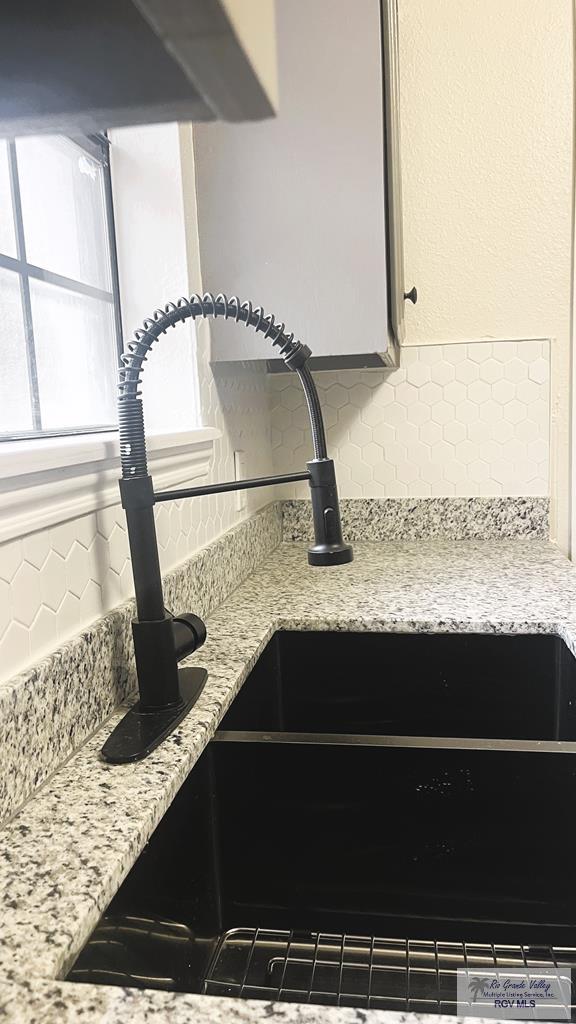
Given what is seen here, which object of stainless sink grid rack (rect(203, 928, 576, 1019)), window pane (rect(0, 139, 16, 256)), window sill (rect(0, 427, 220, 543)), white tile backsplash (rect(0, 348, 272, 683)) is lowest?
stainless sink grid rack (rect(203, 928, 576, 1019))

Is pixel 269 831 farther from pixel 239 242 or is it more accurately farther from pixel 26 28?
pixel 26 28

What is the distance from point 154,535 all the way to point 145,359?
193 millimetres

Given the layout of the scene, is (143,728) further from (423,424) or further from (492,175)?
(492,175)

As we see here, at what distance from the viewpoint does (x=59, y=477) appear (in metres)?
0.84

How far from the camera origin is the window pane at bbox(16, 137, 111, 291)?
1.08 meters

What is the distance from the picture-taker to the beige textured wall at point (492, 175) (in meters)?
1.87

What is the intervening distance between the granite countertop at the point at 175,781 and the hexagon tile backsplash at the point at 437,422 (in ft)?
1.10

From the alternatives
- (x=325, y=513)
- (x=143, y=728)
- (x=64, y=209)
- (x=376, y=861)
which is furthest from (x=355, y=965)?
→ (x=64, y=209)

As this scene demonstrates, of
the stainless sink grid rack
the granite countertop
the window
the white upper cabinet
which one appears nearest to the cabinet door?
the window

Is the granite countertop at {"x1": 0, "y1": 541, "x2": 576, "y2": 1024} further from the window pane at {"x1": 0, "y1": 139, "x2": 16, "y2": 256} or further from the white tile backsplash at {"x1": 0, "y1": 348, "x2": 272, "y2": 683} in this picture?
the window pane at {"x1": 0, "y1": 139, "x2": 16, "y2": 256}

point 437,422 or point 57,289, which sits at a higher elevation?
point 57,289

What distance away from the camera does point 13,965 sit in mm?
514

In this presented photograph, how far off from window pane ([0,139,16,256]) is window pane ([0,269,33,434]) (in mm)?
32

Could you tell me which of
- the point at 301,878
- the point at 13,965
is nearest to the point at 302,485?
the point at 301,878
